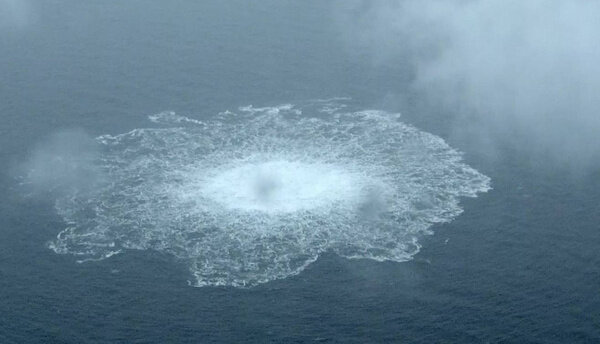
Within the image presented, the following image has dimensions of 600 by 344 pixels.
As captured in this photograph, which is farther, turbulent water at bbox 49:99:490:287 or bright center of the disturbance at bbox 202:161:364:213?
→ bright center of the disturbance at bbox 202:161:364:213

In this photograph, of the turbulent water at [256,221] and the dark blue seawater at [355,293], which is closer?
the dark blue seawater at [355,293]

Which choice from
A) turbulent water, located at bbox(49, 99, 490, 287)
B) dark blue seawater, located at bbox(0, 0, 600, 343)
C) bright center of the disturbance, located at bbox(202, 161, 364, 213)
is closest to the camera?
dark blue seawater, located at bbox(0, 0, 600, 343)

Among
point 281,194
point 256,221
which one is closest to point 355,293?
point 256,221

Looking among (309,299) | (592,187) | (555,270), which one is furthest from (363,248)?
(592,187)

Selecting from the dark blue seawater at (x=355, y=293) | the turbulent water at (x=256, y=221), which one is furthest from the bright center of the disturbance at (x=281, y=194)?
the dark blue seawater at (x=355, y=293)

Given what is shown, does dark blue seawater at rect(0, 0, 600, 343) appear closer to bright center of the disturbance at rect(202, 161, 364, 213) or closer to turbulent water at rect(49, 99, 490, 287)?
turbulent water at rect(49, 99, 490, 287)

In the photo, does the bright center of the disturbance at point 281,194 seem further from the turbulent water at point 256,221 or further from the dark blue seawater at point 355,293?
the dark blue seawater at point 355,293

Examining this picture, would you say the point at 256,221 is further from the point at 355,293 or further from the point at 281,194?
the point at 355,293

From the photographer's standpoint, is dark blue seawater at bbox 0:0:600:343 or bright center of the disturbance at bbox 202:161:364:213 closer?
dark blue seawater at bbox 0:0:600:343

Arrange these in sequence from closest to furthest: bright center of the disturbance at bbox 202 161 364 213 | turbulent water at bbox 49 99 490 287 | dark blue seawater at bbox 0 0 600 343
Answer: dark blue seawater at bbox 0 0 600 343
turbulent water at bbox 49 99 490 287
bright center of the disturbance at bbox 202 161 364 213

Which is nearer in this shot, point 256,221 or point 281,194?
point 256,221

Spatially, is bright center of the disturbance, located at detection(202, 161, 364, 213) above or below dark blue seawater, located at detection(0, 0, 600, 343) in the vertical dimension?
above

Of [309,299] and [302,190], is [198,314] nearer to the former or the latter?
[309,299]

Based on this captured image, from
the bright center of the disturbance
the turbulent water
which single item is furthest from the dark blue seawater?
the bright center of the disturbance
